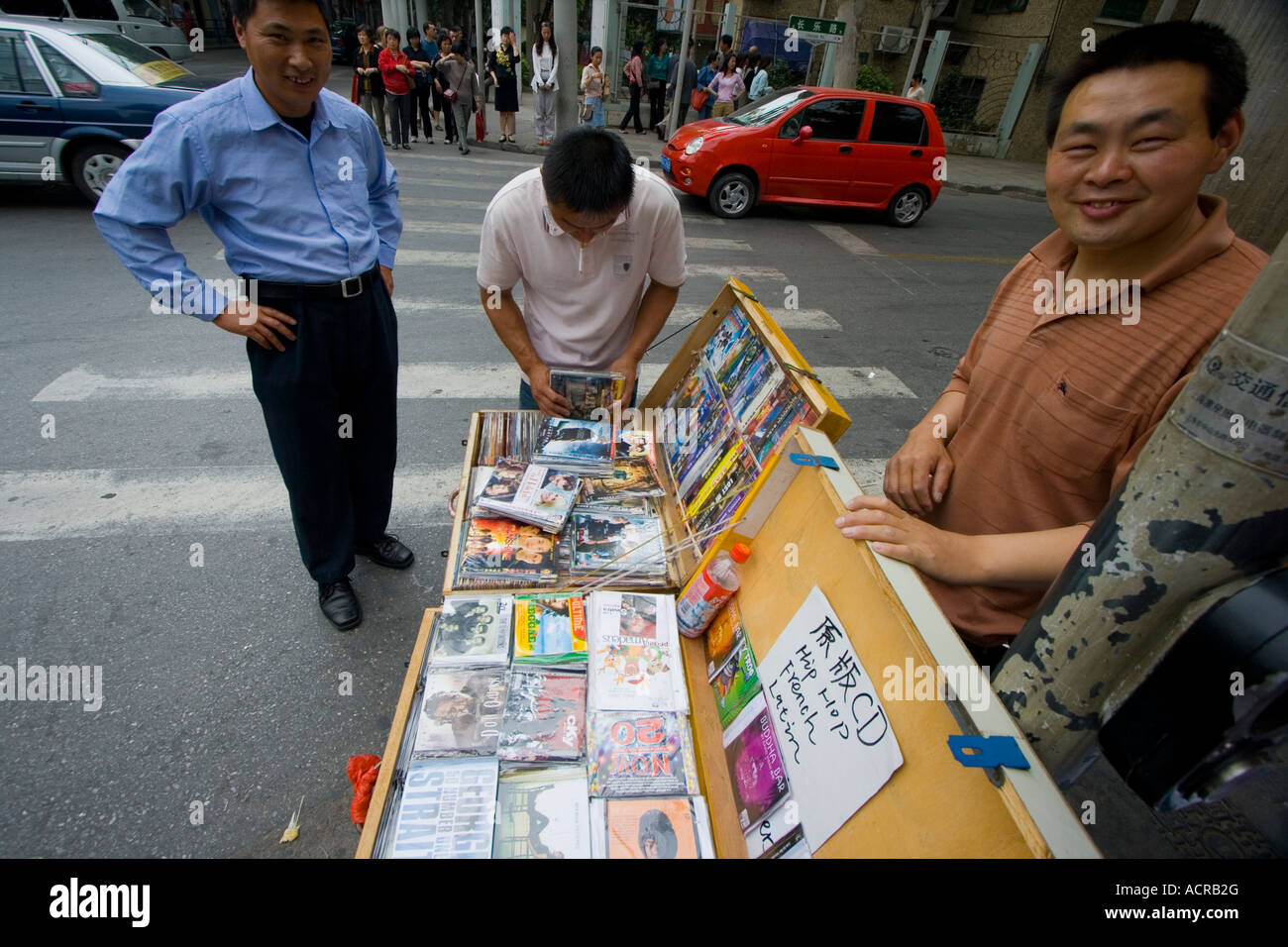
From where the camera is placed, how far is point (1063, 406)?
135 cm

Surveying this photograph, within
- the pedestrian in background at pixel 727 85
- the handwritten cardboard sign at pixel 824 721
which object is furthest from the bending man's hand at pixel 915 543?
the pedestrian in background at pixel 727 85

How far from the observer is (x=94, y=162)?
22.5 feet

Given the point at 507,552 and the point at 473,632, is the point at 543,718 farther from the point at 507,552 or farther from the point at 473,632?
the point at 507,552

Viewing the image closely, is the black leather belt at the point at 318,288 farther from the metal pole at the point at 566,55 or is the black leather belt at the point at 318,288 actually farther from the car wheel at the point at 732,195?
the metal pole at the point at 566,55

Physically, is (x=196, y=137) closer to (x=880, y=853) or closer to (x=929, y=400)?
(x=880, y=853)

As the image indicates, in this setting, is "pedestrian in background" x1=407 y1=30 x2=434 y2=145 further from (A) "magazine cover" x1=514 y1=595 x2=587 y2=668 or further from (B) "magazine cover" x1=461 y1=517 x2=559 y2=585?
(A) "magazine cover" x1=514 y1=595 x2=587 y2=668

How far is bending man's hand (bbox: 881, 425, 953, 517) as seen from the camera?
5.44 ft

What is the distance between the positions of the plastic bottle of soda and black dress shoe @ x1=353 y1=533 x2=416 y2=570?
5.91 ft

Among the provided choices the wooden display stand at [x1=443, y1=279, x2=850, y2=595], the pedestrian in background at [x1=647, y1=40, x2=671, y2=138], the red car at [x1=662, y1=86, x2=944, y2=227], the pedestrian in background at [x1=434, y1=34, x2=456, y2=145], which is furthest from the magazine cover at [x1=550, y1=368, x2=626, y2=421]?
the pedestrian in background at [x1=647, y1=40, x2=671, y2=138]

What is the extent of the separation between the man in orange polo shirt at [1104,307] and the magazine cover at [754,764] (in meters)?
0.50

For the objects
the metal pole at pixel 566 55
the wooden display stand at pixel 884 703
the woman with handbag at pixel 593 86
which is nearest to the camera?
the wooden display stand at pixel 884 703

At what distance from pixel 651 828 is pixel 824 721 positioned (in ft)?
1.69

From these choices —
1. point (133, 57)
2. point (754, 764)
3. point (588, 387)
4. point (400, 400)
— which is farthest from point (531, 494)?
point (133, 57)

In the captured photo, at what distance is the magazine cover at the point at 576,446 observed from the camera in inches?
97.8
